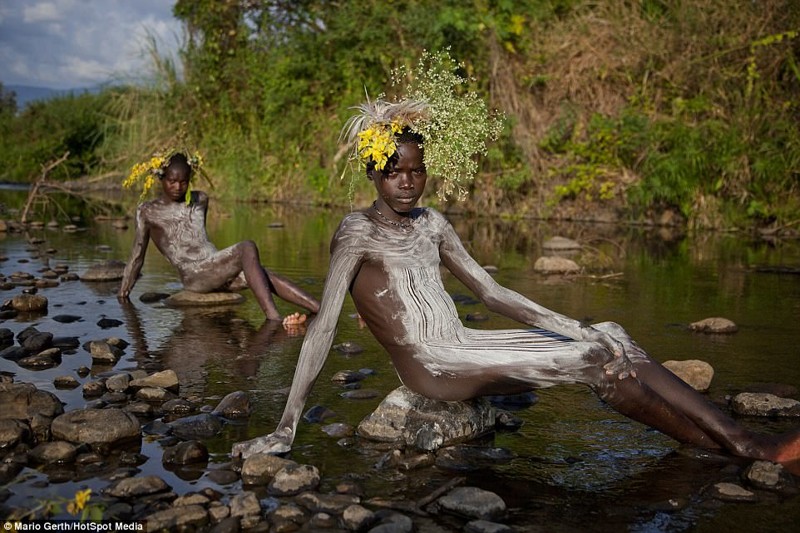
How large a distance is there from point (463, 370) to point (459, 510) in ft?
3.41

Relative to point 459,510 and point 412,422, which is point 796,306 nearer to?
point 412,422

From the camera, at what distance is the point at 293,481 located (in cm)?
398

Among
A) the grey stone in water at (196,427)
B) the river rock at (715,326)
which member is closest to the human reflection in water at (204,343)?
the grey stone in water at (196,427)

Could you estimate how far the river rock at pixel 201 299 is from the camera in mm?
9130

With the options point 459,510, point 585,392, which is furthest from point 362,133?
point 585,392

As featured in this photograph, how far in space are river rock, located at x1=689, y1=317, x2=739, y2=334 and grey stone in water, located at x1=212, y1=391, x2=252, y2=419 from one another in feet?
Answer: 14.5

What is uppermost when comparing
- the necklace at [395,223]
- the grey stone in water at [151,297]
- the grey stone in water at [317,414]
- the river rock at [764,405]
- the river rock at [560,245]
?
the necklace at [395,223]

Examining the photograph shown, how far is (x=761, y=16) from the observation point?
17.0 m

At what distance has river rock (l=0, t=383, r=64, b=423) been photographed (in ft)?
15.8

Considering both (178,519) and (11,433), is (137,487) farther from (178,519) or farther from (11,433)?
(11,433)

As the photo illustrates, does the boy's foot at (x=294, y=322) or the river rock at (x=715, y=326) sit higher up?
the river rock at (x=715, y=326)

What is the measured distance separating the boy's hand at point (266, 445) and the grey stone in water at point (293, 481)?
33cm

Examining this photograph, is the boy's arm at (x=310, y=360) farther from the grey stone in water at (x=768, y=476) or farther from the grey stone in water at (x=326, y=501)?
the grey stone in water at (x=768, y=476)

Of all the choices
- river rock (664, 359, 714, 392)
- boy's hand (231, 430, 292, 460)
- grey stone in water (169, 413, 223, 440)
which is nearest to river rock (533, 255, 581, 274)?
river rock (664, 359, 714, 392)
